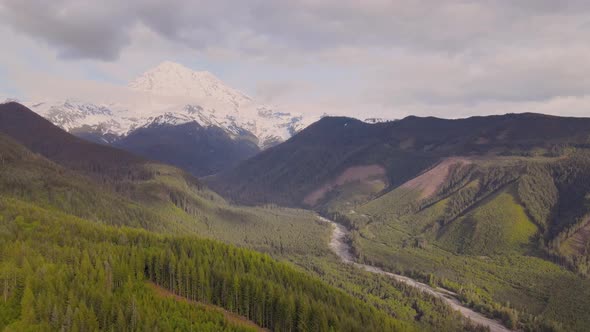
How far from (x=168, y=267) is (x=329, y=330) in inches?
2063

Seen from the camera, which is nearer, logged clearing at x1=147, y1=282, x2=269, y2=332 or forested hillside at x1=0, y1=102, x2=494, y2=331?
forested hillside at x1=0, y1=102, x2=494, y2=331

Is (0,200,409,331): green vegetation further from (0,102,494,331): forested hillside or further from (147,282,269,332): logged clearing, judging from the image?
(147,282,269,332): logged clearing

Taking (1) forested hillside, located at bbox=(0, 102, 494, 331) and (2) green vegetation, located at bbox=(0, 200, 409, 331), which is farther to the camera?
(1) forested hillside, located at bbox=(0, 102, 494, 331)

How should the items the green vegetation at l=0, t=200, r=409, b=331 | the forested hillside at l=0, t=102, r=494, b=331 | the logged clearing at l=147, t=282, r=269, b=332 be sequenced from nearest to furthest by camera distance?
the green vegetation at l=0, t=200, r=409, b=331, the forested hillside at l=0, t=102, r=494, b=331, the logged clearing at l=147, t=282, r=269, b=332

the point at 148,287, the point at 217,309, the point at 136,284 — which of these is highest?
the point at 136,284

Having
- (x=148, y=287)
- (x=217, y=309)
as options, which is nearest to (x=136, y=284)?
(x=148, y=287)

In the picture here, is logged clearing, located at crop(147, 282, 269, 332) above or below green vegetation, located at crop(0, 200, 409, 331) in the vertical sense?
below

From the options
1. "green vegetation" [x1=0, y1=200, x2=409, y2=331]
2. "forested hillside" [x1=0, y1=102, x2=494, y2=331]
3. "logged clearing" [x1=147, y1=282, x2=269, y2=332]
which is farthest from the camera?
"logged clearing" [x1=147, y1=282, x2=269, y2=332]

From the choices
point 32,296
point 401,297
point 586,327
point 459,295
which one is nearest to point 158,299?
point 32,296

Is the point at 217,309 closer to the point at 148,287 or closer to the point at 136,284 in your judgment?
the point at 148,287

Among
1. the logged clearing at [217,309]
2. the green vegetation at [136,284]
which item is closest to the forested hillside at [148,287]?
the green vegetation at [136,284]

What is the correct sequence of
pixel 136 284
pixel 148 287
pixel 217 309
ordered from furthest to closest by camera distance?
pixel 217 309
pixel 148 287
pixel 136 284

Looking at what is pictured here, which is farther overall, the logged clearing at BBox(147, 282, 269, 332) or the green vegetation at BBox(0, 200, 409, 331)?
the logged clearing at BBox(147, 282, 269, 332)

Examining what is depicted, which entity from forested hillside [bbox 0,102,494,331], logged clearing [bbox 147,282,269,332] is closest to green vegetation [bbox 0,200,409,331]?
forested hillside [bbox 0,102,494,331]
